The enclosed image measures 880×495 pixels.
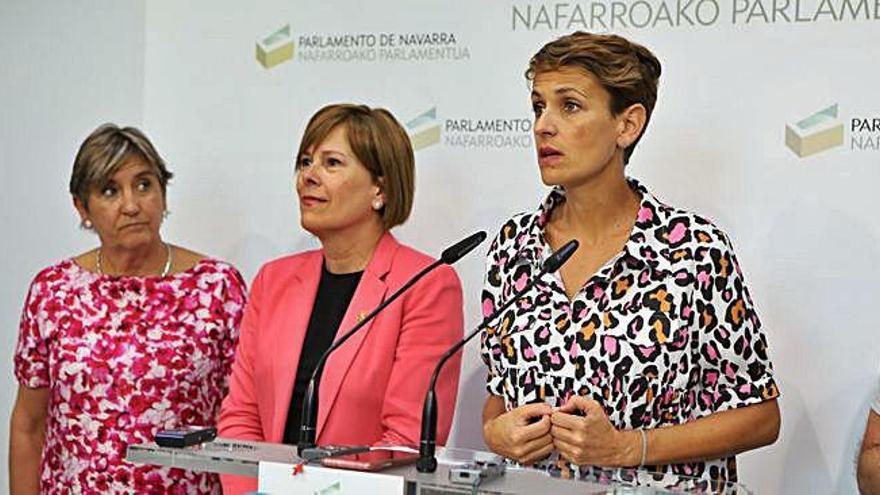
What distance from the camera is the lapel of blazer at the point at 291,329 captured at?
326 centimetres

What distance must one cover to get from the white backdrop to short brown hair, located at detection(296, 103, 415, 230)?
557 millimetres

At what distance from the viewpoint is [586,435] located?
2.65m

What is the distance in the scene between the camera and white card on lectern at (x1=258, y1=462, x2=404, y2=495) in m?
2.04

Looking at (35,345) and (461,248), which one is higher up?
(461,248)

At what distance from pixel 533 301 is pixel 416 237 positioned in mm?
1075

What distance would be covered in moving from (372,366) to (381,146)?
1.70ft

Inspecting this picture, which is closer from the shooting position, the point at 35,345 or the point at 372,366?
the point at 372,366

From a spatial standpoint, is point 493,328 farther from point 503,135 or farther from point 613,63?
point 503,135

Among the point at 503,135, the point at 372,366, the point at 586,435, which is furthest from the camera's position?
the point at 503,135

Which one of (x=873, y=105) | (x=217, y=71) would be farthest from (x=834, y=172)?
(x=217, y=71)

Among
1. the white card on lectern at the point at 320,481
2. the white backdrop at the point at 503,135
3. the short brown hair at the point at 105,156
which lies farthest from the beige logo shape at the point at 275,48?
the white card on lectern at the point at 320,481

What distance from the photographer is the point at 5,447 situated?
4.66m

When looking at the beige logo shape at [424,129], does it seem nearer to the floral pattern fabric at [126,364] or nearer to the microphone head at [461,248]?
the floral pattern fabric at [126,364]

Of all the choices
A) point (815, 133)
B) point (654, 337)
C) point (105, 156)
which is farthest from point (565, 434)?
point (105, 156)
